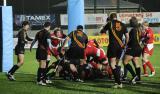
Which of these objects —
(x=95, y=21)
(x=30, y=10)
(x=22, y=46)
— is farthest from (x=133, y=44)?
(x=30, y=10)

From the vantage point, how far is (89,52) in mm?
15289

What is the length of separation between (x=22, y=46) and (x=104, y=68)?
→ 8.25ft

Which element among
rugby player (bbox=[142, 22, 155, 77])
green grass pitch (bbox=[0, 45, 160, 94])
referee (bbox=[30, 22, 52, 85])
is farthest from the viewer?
rugby player (bbox=[142, 22, 155, 77])

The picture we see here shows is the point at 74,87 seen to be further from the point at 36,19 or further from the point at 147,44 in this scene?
the point at 36,19

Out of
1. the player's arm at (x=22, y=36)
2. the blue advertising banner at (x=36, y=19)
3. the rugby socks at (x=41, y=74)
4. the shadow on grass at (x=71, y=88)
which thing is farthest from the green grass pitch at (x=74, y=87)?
the blue advertising banner at (x=36, y=19)

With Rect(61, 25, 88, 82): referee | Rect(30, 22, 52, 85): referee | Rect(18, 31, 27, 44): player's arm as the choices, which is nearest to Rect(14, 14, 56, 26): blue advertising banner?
Rect(18, 31, 27, 44): player's arm

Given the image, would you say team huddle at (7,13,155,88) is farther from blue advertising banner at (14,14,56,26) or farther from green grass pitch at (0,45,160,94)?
blue advertising banner at (14,14,56,26)

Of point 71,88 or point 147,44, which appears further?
point 147,44

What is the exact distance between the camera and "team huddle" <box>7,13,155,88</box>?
1279 centimetres

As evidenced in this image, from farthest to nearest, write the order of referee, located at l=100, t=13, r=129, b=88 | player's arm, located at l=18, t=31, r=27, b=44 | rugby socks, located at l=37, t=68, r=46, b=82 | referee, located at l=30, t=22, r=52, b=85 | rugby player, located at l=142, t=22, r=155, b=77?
rugby player, located at l=142, t=22, r=155, b=77
player's arm, located at l=18, t=31, r=27, b=44
rugby socks, located at l=37, t=68, r=46, b=82
referee, located at l=30, t=22, r=52, b=85
referee, located at l=100, t=13, r=129, b=88

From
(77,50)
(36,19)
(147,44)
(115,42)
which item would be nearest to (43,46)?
(77,50)

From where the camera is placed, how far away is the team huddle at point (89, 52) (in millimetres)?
12789

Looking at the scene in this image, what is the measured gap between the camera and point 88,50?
15.3m

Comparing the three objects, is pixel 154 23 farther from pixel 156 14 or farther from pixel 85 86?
pixel 85 86
